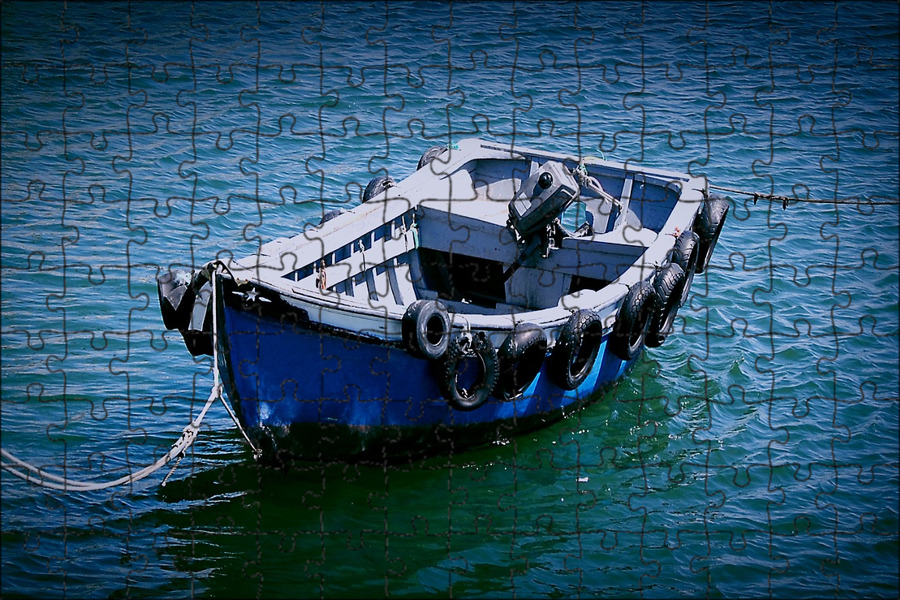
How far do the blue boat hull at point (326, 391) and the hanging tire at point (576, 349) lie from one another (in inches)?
12.9

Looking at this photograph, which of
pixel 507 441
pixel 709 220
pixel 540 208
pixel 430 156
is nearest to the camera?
pixel 507 441

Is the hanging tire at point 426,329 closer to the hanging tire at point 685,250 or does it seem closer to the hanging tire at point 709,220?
the hanging tire at point 685,250

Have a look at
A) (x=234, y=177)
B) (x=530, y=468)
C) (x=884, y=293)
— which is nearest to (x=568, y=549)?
(x=530, y=468)

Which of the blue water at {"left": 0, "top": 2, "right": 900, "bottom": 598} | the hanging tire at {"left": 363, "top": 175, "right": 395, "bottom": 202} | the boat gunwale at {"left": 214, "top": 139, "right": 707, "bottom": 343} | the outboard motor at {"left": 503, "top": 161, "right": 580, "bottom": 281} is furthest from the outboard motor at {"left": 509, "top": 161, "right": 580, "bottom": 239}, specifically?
the hanging tire at {"left": 363, "top": 175, "right": 395, "bottom": 202}

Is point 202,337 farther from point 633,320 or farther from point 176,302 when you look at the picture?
point 633,320

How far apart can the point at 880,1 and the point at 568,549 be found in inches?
696

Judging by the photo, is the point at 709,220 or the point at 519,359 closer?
the point at 519,359

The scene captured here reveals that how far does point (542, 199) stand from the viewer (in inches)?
555

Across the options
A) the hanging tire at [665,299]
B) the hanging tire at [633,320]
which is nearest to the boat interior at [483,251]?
the hanging tire at [665,299]

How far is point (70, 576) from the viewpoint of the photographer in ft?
35.1

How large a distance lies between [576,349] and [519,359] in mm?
764

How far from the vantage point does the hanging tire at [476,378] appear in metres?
11.8

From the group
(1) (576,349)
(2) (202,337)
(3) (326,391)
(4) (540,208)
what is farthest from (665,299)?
(2) (202,337)

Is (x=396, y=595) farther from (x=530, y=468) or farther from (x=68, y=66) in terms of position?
(x=68, y=66)
